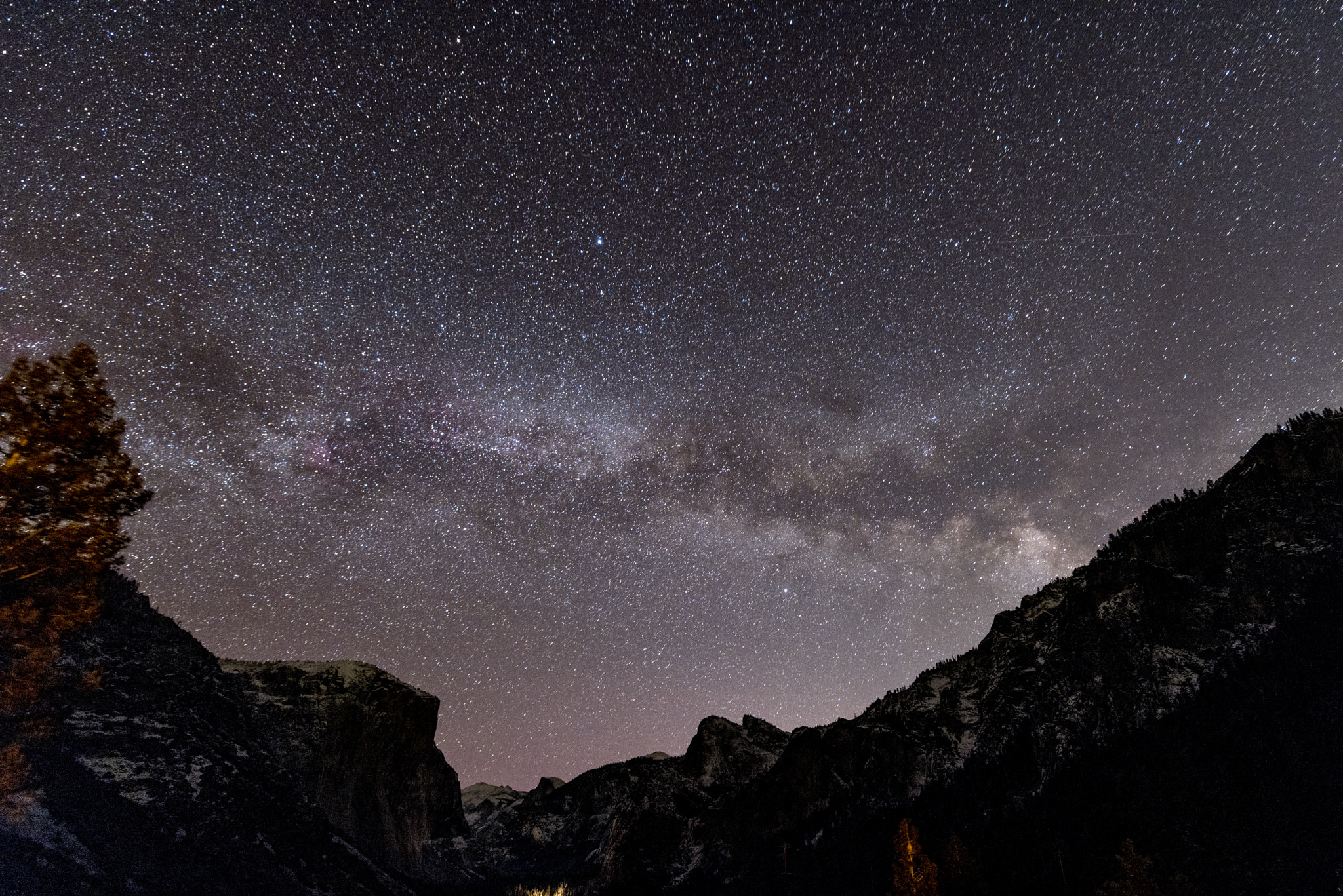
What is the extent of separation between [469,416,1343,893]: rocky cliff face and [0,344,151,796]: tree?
73967 millimetres

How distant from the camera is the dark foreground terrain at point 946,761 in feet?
153

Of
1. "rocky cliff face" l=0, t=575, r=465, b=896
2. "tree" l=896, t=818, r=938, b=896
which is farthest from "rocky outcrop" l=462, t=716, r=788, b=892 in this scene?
"tree" l=896, t=818, r=938, b=896

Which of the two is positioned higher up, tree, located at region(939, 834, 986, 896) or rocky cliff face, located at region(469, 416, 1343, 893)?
rocky cliff face, located at region(469, 416, 1343, 893)

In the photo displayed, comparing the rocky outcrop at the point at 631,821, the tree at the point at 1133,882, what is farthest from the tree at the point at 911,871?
the rocky outcrop at the point at 631,821

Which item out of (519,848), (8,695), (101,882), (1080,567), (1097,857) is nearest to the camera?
(8,695)

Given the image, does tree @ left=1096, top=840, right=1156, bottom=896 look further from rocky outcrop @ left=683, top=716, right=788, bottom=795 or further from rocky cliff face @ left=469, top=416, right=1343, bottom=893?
rocky outcrop @ left=683, top=716, right=788, bottom=795

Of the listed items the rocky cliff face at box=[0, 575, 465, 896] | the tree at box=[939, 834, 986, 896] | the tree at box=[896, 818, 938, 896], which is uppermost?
the rocky cliff face at box=[0, 575, 465, 896]

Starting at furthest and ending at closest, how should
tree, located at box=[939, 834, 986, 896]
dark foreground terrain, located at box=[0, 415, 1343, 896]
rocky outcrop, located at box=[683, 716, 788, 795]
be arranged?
1. rocky outcrop, located at box=[683, 716, 788, 795]
2. tree, located at box=[939, 834, 986, 896]
3. dark foreground terrain, located at box=[0, 415, 1343, 896]

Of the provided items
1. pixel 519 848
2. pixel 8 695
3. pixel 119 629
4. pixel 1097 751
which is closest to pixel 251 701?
pixel 119 629

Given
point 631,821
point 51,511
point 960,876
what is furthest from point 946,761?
point 51,511

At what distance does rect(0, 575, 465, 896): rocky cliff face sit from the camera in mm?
37531

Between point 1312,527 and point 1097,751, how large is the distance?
3598cm

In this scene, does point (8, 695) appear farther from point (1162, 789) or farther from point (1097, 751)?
point (1097, 751)

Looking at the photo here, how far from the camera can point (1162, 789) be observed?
5866 cm
